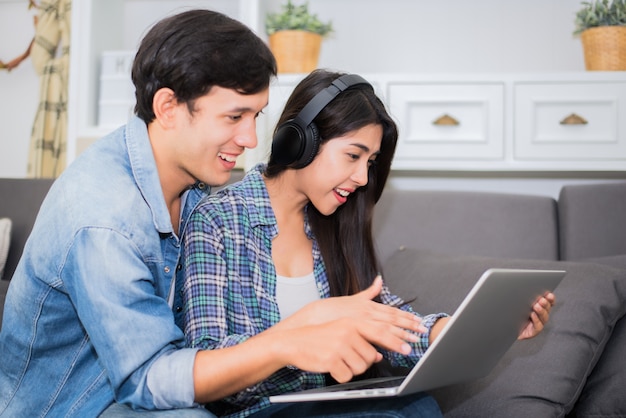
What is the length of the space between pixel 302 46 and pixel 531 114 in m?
0.68

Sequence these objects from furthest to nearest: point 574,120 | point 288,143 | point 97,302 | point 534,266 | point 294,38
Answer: point 294,38 < point 574,120 < point 534,266 < point 288,143 < point 97,302

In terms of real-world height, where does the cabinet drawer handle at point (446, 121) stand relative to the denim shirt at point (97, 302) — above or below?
above

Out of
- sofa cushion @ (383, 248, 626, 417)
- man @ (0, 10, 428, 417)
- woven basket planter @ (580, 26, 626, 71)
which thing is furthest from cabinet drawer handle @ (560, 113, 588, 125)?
man @ (0, 10, 428, 417)

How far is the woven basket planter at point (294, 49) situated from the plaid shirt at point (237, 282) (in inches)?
30.7

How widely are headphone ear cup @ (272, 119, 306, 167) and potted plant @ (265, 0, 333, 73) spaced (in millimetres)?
854

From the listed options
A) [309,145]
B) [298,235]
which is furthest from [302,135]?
[298,235]

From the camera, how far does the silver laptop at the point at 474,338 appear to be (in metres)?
0.84

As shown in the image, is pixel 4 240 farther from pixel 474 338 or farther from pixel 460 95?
pixel 474 338

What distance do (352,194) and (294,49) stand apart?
0.76 metres

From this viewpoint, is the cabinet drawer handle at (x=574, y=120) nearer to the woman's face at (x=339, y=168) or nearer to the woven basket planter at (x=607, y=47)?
the woven basket planter at (x=607, y=47)

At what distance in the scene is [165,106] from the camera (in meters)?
1.00

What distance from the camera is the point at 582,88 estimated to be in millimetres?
1884

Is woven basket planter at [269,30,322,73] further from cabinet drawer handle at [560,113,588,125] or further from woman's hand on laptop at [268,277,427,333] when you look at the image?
woman's hand on laptop at [268,277,427,333]

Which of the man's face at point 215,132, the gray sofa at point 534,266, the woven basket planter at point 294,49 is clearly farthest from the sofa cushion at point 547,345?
the woven basket planter at point 294,49
